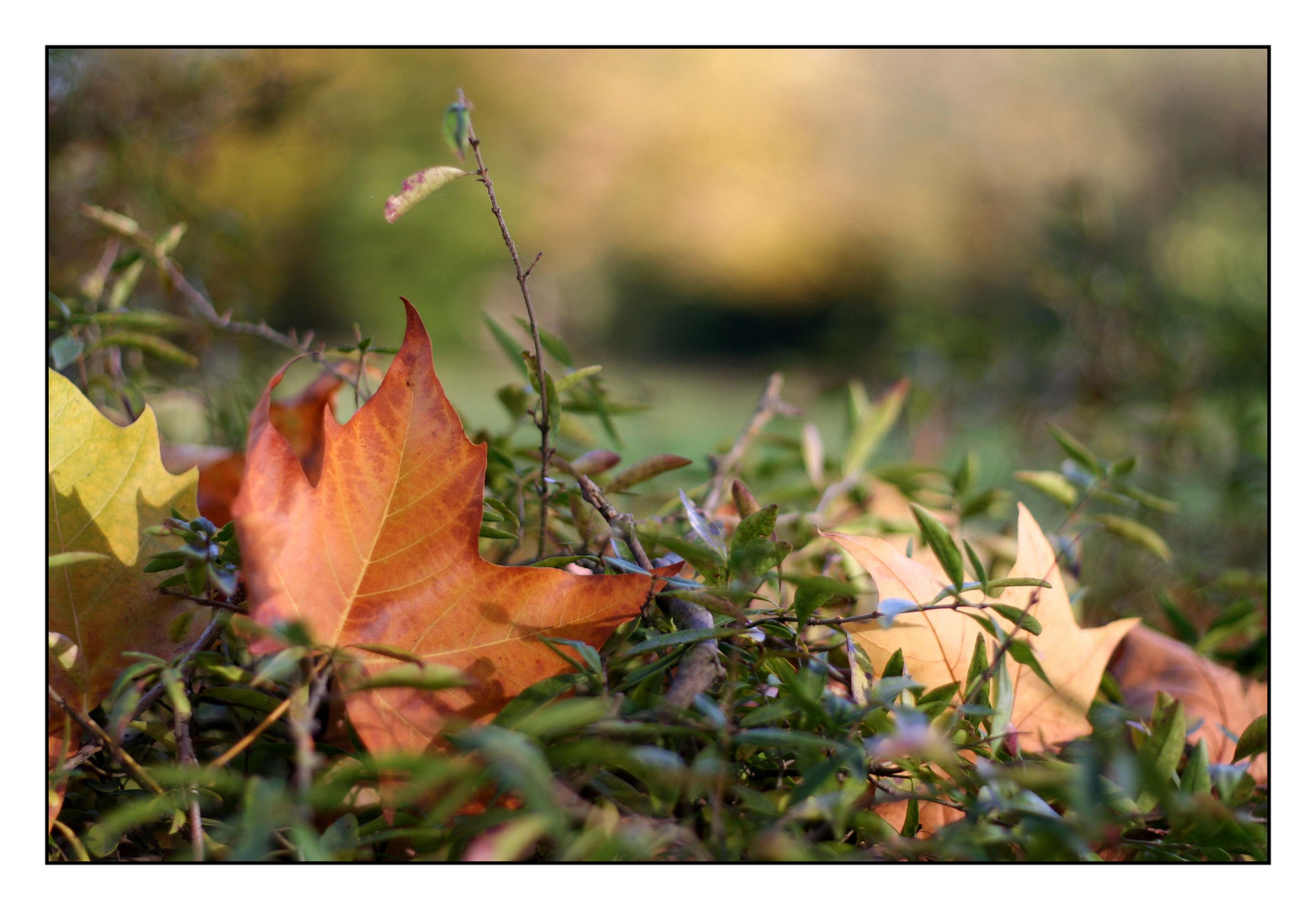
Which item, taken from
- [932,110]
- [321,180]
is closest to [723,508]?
[321,180]

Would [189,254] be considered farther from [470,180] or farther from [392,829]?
[392,829]

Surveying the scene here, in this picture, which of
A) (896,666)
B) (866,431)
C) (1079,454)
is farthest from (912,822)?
(866,431)

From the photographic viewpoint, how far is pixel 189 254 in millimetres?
935

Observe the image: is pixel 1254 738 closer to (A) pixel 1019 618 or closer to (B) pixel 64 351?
(A) pixel 1019 618

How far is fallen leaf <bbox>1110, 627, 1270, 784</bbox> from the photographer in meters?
0.42

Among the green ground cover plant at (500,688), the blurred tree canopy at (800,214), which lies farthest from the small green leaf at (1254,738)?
the blurred tree canopy at (800,214)

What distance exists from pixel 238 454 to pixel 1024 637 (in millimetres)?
367

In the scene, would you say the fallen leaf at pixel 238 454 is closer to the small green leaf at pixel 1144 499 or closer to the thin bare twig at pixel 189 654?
the thin bare twig at pixel 189 654

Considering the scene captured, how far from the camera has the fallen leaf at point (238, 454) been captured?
42 centimetres

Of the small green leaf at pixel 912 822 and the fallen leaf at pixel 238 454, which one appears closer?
the small green leaf at pixel 912 822

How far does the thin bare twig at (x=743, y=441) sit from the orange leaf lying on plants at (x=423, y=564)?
0.21 m

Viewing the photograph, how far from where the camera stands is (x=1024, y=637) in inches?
13.3

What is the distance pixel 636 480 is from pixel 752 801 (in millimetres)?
187

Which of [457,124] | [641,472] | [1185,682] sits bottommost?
[1185,682]
